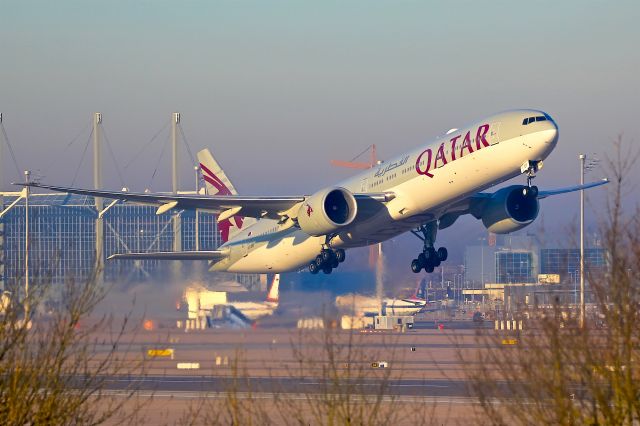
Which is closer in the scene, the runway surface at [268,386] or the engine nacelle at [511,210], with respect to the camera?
the runway surface at [268,386]

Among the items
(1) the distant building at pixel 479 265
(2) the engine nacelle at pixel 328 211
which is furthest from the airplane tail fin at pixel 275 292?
(1) the distant building at pixel 479 265

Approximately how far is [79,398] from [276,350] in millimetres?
30850

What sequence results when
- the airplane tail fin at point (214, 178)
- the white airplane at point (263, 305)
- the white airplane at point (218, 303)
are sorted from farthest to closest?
the airplane tail fin at point (214, 178) → the white airplane at point (218, 303) → the white airplane at point (263, 305)

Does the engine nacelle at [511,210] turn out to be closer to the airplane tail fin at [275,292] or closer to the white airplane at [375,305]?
the white airplane at [375,305]

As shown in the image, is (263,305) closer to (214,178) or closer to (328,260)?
(328,260)

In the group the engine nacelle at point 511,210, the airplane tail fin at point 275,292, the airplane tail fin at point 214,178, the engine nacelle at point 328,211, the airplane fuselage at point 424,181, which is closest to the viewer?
the airplane fuselage at point 424,181

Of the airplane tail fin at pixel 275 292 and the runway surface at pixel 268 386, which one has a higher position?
the airplane tail fin at pixel 275 292

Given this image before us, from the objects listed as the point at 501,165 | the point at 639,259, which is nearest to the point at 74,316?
the point at 639,259

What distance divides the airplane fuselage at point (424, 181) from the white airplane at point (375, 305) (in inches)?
101

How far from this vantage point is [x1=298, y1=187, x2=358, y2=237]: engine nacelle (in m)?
43.5

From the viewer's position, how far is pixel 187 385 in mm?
44344

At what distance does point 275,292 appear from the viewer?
2068 inches

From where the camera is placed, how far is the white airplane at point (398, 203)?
39500 millimetres

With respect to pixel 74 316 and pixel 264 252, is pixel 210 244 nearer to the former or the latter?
pixel 264 252
